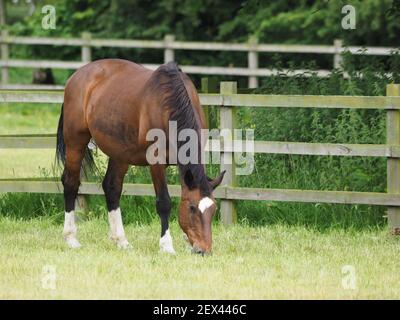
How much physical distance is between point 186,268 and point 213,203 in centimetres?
69

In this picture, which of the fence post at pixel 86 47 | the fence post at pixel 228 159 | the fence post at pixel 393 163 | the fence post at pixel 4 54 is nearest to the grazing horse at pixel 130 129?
the fence post at pixel 228 159

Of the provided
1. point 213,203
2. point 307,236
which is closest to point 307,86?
point 307,236

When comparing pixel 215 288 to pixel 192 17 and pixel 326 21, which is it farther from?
pixel 192 17

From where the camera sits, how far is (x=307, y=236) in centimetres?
1027

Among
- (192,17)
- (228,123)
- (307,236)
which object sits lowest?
(307,236)

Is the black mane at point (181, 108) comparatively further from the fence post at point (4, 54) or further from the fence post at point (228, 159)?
the fence post at point (4, 54)

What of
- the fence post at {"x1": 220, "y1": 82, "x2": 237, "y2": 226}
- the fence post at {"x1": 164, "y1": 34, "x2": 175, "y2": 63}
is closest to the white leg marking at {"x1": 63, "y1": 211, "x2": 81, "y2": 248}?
the fence post at {"x1": 220, "y1": 82, "x2": 237, "y2": 226}

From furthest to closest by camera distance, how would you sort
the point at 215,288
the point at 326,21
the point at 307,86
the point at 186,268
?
the point at 326,21 < the point at 307,86 < the point at 186,268 < the point at 215,288

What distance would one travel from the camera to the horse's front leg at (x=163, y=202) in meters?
9.27

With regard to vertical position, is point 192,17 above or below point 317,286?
above

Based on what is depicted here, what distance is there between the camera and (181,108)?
912 centimetres

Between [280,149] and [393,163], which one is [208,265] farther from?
[393,163]
